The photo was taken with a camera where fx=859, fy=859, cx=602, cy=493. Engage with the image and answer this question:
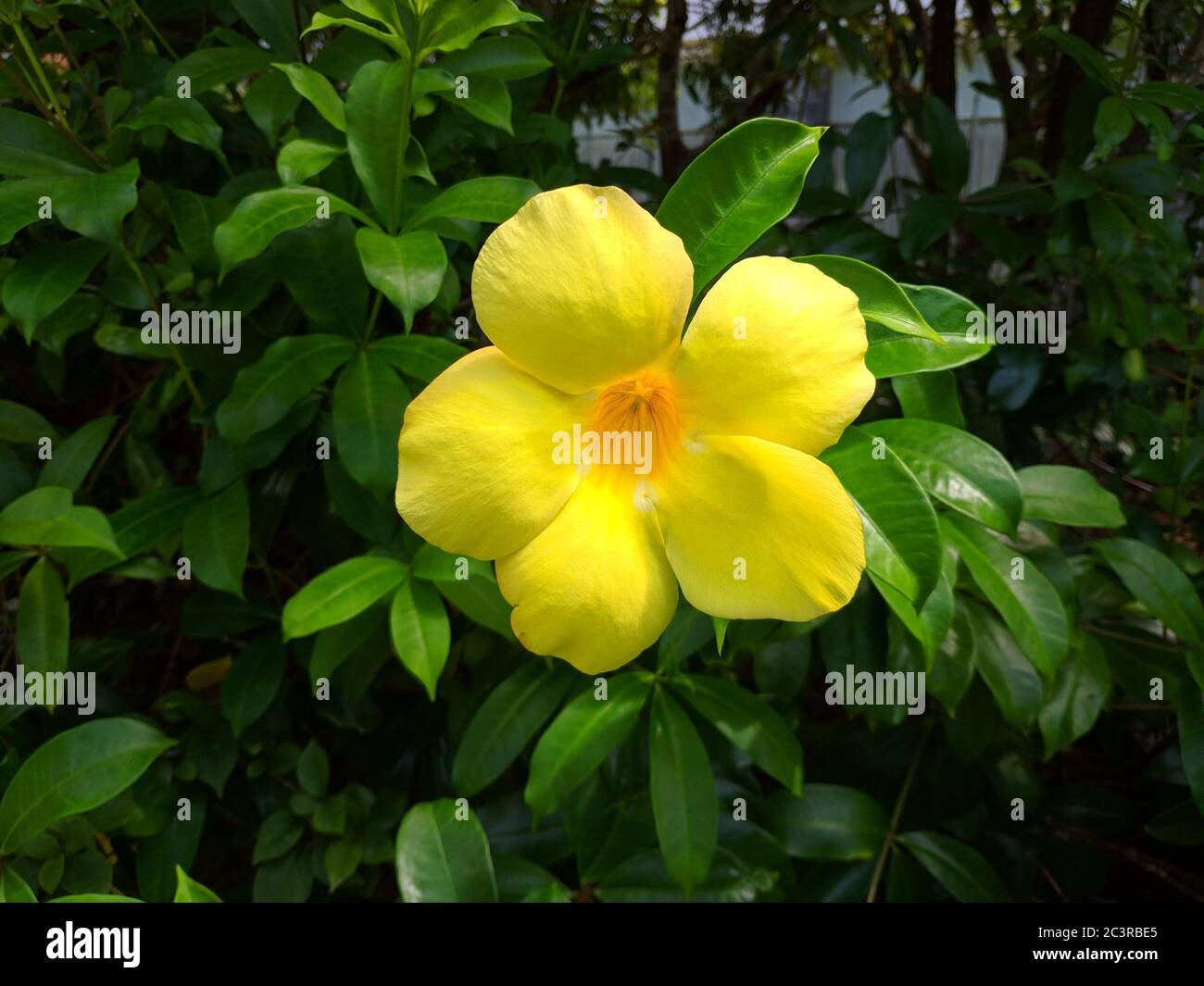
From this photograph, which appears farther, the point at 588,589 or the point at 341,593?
the point at 341,593

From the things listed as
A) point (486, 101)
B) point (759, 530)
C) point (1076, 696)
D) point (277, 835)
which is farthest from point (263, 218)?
point (1076, 696)

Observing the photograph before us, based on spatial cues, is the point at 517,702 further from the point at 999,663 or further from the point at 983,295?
the point at 983,295

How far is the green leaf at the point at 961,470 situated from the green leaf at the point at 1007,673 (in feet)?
0.84

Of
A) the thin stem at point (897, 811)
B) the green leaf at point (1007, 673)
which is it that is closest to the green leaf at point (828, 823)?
the thin stem at point (897, 811)

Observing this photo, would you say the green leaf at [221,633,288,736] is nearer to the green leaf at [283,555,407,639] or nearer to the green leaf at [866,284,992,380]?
the green leaf at [283,555,407,639]

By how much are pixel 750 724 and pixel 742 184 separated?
65 centimetres

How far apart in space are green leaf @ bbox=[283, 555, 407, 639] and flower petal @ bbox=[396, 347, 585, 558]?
36 cm

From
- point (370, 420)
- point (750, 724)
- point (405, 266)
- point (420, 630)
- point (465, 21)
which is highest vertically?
Result: point (465, 21)

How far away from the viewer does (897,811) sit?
1222 mm

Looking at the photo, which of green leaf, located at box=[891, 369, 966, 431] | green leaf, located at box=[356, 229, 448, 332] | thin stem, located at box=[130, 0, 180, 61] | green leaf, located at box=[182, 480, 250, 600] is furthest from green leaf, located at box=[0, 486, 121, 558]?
green leaf, located at box=[891, 369, 966, 431]

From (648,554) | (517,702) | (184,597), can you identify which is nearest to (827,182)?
(517,702)

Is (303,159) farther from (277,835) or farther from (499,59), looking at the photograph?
(277,835)

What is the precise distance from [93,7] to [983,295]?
1.33 meters

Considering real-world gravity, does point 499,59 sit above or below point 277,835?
above
